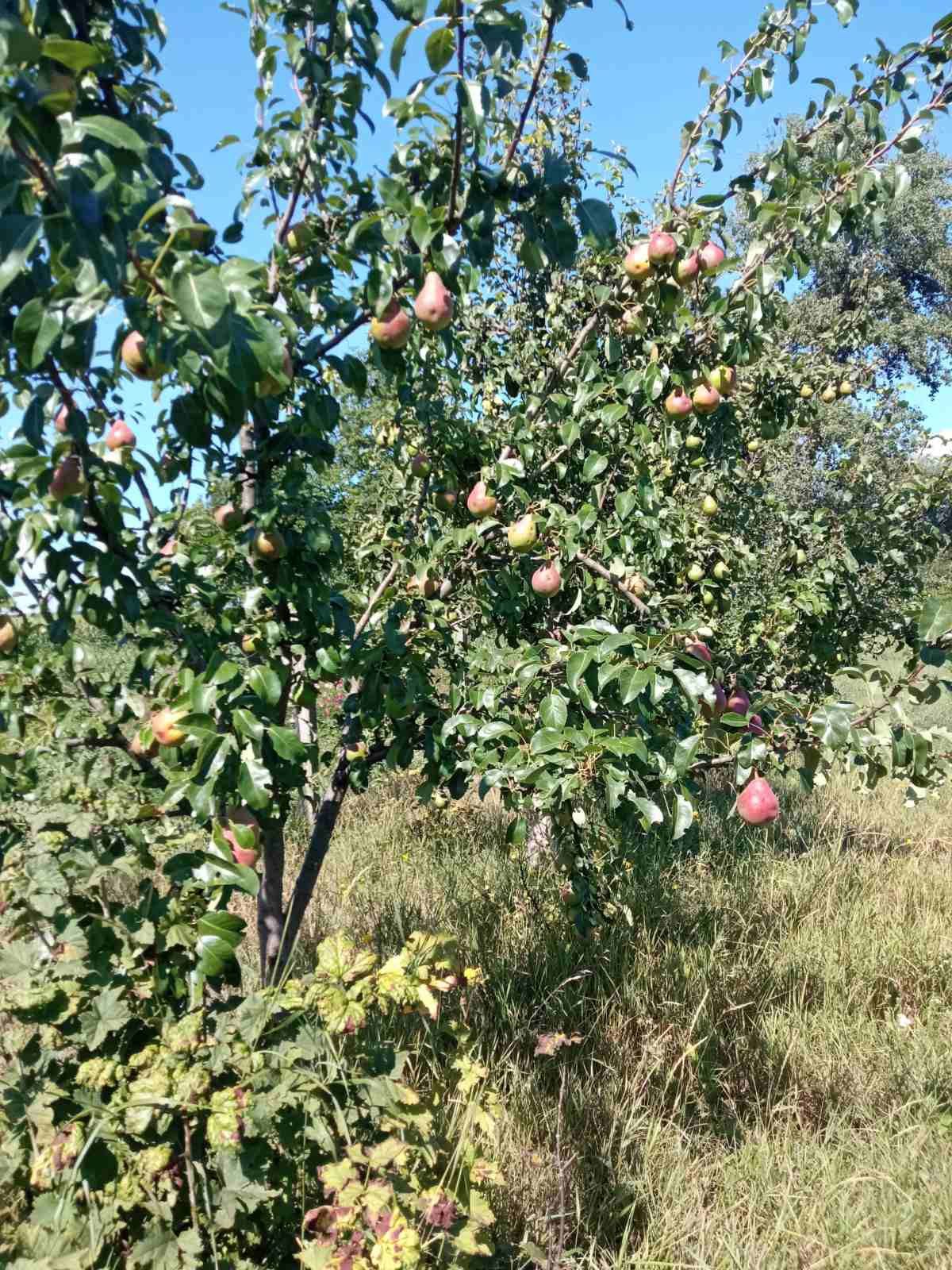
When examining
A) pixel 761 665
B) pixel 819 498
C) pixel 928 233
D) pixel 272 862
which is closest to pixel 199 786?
pixel 272 862

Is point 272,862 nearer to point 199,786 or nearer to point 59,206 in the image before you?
point 199,786

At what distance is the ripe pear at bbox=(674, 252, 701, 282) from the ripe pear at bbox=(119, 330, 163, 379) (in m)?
1.24

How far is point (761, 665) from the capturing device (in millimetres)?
4195

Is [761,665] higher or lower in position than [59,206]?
lower

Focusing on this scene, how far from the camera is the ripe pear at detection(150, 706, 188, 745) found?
158 cm

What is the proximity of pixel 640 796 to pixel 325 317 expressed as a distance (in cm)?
129

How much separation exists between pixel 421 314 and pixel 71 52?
0.91 meters

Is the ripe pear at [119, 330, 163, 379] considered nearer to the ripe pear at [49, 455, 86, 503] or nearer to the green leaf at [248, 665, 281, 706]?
the ripe pear at [49, 455, 86, 503]

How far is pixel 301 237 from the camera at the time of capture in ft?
6.23

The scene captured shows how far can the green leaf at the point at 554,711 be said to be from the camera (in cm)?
175

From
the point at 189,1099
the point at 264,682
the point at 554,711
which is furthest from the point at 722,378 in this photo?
the point at 189,1099

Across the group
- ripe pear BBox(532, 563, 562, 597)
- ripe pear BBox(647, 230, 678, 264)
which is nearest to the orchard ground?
ripe pear BBox(532, 563, 562, 597)

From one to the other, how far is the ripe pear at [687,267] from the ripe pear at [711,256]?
0.5 inches

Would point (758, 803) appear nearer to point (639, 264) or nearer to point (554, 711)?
point (554, 711)
